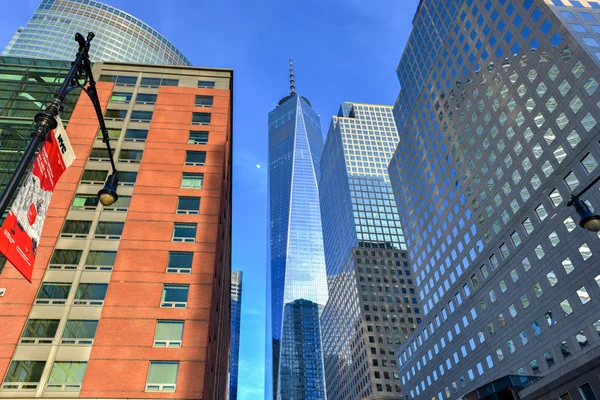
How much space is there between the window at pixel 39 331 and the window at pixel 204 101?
26648 millimetres

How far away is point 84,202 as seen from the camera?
129ft

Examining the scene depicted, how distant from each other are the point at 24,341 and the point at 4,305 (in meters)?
3.29

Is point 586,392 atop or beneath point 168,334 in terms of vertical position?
beneath

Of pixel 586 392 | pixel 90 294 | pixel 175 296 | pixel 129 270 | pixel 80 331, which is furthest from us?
pixel 586 392

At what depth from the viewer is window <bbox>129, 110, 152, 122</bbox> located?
154 ft

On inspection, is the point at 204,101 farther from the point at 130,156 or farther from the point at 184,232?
the point at 184,232

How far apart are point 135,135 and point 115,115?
14.2 ft

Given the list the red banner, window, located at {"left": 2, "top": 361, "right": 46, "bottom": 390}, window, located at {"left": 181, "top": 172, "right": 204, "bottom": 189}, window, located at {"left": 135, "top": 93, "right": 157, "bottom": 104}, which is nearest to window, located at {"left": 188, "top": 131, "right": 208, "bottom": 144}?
window, located at {"left": 181, "top": 172, "right": 204, "bottom": 189}

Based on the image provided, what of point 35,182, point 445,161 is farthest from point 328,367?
point 35,182

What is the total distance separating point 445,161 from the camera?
82.3m

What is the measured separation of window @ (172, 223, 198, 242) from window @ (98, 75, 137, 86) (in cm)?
Answer: 2256

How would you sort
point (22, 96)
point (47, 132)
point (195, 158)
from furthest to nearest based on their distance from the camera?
point (22, 96) < point (195, 158) < point (47, 132)

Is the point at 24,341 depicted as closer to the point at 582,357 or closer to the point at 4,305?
the point at 4,305

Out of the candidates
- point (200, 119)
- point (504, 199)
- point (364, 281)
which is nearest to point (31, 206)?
point (200, 119)
